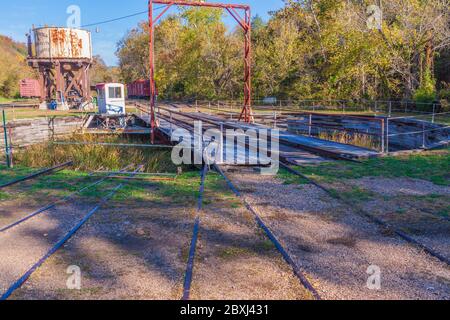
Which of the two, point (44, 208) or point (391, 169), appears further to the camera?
point (391, 169)

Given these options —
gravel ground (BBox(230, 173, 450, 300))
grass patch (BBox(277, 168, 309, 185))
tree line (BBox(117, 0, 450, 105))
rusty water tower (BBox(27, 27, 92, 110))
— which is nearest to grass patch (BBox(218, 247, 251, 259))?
gravel ground (BBox(230, 173, 450, 300))

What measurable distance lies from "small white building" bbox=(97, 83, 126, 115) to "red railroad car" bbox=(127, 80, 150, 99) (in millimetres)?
31464

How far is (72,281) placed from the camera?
17.3 ft

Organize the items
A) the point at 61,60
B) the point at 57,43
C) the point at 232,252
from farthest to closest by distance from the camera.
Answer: the point at 61,60 < the point at 57,43 < the point at 232,252

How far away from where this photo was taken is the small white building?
3400 cm

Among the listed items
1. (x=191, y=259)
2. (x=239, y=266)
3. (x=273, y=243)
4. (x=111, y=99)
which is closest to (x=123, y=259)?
(x=191, y=259)

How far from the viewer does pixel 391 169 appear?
12.0m

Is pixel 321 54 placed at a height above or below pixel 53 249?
above

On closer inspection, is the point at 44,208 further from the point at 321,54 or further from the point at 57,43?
the point at 57,43

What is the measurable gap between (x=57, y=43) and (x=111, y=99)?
19179mm

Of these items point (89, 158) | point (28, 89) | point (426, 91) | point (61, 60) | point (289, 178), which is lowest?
point (89, 158)

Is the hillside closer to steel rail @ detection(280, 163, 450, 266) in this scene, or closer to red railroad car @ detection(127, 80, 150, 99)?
red railroad car @ detection(127, 80, 150, 99)
